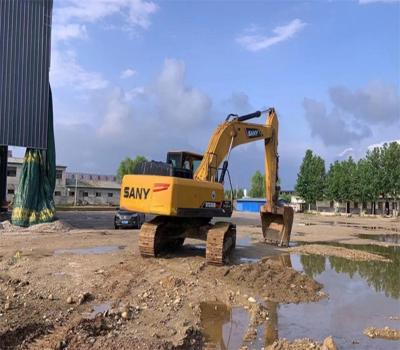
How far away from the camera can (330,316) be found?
32.1ft

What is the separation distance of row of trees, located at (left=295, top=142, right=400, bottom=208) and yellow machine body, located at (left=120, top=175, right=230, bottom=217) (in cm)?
5930

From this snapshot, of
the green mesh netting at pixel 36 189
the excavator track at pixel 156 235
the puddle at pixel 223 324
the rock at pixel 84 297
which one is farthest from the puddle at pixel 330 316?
the green mesh netting at pixel 36 189

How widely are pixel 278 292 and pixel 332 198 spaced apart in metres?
69.4

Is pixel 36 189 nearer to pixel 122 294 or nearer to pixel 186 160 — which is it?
pixel 186 160

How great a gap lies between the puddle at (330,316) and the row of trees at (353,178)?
56.8 m

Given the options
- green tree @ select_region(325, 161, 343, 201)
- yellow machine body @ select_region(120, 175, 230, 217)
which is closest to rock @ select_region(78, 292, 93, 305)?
yellow machine body @ select_region(120, 175, 230, 217)

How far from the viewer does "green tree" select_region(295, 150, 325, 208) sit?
82.1 m

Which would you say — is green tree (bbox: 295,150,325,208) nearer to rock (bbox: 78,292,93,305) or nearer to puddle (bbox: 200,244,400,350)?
puddle (bbox: 200,244,400,350)

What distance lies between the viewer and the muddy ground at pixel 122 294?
7.05 meters

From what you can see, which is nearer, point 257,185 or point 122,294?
point 122,294

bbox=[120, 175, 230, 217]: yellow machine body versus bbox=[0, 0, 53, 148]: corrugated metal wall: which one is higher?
bbox=[0, 0, 53, 148]: corrugated metal wall

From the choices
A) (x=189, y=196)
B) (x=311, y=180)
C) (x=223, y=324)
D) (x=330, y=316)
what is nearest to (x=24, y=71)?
(x=189, y=196)

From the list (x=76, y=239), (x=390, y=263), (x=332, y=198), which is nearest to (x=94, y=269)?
(x=76, y=239)

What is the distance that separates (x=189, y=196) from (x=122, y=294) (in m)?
3.77
